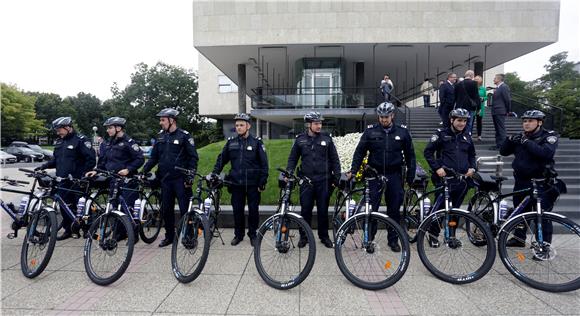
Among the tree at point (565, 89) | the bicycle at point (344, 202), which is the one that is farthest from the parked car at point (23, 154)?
the tree at point (565, 89)

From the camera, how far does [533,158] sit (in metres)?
4.89

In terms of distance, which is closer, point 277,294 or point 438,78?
point 277,294

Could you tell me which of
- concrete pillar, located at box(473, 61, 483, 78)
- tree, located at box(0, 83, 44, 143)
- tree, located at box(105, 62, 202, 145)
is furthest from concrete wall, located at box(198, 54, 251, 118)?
concrete pillar, located at box(473, 61, 483, 78)

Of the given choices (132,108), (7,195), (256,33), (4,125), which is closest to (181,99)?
(132,108)

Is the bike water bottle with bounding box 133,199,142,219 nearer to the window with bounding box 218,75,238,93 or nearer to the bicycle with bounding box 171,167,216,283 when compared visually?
the bicycle with bounding box 171,167,216,283

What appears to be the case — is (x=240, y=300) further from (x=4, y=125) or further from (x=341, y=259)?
(x=4, y=125)

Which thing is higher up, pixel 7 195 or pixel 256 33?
pixel 256 33

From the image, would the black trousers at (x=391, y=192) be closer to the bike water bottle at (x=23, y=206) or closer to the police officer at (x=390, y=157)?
the police officer at (x=390, y=157)

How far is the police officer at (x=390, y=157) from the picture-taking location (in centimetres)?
506

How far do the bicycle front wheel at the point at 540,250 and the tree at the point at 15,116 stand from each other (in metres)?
54.0

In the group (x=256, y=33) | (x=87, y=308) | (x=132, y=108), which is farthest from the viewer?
(x=132, y=108)

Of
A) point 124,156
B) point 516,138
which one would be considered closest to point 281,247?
point 124,156

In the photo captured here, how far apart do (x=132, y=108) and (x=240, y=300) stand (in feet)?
193

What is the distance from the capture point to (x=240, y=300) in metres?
3.80
